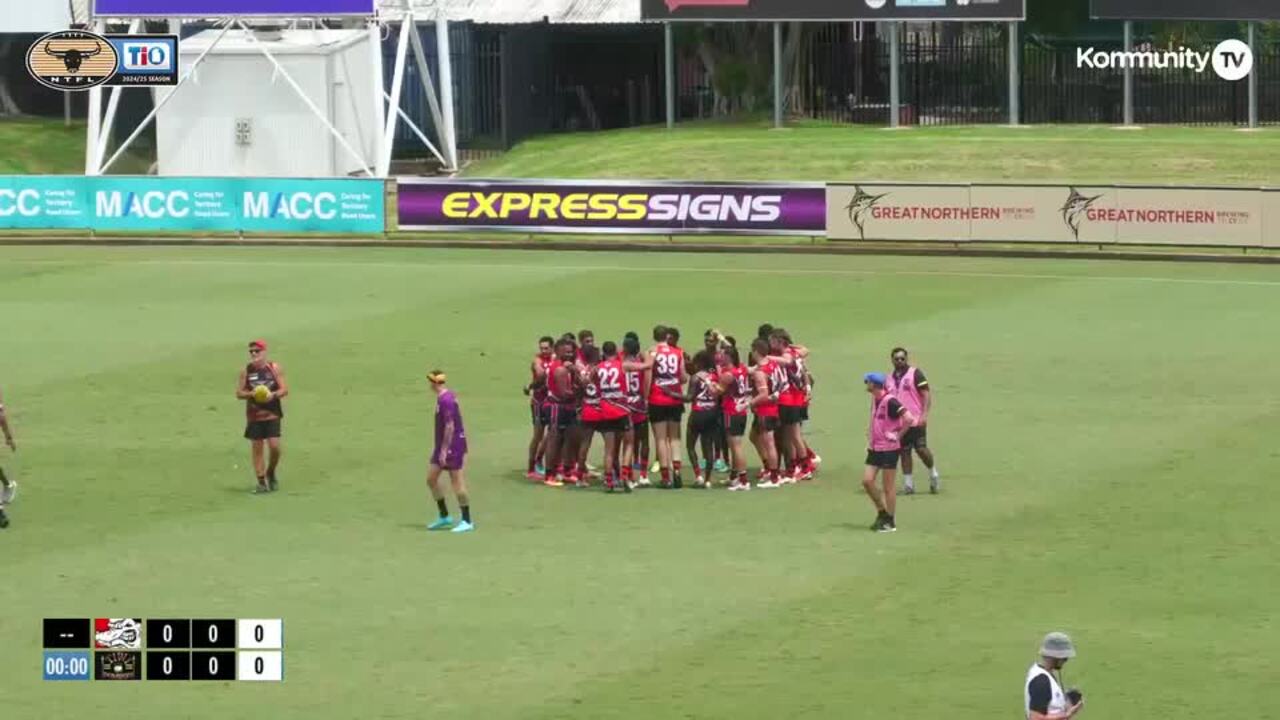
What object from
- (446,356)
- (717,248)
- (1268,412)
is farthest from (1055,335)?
(717,248)

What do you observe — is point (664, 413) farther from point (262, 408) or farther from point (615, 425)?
point (262, 408)

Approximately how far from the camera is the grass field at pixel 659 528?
19.8 m

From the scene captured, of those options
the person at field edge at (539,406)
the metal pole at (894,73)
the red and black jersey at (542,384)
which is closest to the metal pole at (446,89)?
the metal pole at (894,73)

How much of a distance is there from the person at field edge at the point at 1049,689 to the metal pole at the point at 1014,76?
5274cm

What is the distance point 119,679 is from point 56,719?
1.18 m

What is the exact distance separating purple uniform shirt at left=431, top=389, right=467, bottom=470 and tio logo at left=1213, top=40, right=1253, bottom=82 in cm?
4520

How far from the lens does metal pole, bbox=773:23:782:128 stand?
6769cm

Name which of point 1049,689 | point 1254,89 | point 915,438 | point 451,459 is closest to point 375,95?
point 1254,89

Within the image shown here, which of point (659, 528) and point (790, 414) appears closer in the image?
point (659, 528)

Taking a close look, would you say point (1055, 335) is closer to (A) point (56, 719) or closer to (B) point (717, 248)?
(B) point (717, 248)

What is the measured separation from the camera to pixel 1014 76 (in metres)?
67.0

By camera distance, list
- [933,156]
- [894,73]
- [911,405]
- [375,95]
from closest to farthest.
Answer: [911,405] → [933,156] → [375,95] → [894,73]

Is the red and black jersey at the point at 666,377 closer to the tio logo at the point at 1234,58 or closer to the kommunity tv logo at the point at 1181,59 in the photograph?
the kommunity tv logo at the point at 1181,59

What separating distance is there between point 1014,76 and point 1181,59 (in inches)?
193
